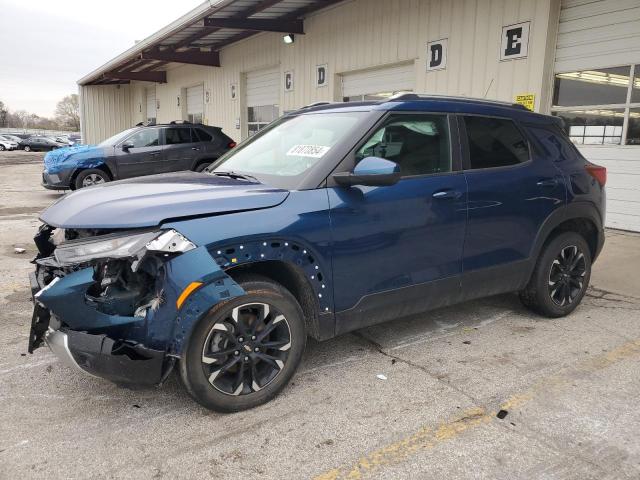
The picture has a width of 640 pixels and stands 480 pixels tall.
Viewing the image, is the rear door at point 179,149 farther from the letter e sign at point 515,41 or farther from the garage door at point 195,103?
the garage door at point 195,103

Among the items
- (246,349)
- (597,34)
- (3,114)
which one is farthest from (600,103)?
(3,114)

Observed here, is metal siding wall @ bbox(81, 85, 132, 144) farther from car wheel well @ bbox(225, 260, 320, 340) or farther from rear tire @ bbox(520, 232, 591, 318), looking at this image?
car wheel well @ bbox(225, 260, 320, 340)

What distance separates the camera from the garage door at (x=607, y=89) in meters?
7.60

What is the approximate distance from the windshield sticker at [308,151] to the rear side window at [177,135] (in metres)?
9.38

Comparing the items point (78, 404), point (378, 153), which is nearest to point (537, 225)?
point (378, 153)

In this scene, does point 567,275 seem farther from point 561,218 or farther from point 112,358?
point 112,358

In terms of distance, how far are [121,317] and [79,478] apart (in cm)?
75

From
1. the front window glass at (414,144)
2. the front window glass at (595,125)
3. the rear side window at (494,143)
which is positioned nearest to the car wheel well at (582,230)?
the rear side window at (494,143)

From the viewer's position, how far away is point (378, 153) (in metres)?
3.45

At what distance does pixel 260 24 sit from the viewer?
44.4 ft

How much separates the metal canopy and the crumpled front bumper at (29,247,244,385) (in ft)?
35.3

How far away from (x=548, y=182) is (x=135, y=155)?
9773mm

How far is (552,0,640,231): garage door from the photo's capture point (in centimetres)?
760

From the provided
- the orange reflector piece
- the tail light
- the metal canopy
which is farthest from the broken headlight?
the metal canopy
